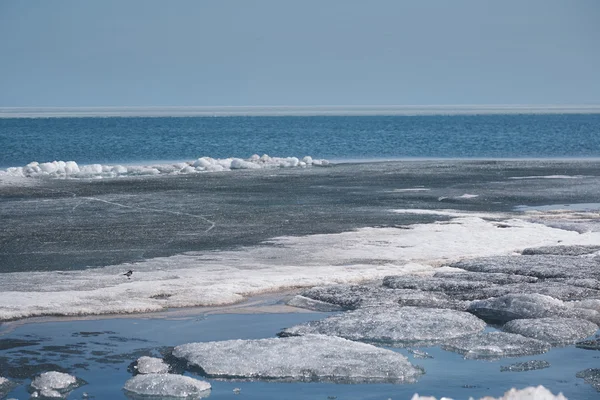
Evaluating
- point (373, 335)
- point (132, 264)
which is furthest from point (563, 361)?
point (132, 264)

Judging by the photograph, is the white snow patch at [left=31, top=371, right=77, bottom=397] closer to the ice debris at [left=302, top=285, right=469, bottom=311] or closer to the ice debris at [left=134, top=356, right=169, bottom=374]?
the ice debris at [left=134, top=356, right=169, bottom=374]

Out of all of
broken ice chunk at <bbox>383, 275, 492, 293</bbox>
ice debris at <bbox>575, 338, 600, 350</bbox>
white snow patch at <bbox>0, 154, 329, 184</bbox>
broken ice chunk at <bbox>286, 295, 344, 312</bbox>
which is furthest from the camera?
white snow patch at <bbox>0, 154, 329, 184</bbox>

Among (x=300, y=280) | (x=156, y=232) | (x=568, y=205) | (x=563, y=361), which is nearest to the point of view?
(x=563, y=361)

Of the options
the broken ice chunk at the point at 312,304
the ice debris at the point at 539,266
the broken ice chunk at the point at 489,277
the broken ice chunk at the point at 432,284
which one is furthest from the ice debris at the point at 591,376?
the ice debris at the point at 539,266

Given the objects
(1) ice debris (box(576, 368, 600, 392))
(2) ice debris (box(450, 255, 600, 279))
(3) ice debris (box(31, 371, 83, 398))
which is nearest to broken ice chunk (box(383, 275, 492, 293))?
(2) ice debris (box(450, 255, 600, 279))

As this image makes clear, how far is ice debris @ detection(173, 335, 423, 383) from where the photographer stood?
27.5ft

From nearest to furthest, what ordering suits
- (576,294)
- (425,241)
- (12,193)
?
(576,294)
(425,241)
(12,193)

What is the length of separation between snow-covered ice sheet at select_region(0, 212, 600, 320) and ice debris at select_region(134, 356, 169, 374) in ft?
7.15

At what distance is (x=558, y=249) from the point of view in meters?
14.5

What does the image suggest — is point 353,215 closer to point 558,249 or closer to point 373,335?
point 558,249

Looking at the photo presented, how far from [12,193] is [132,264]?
1207 centimetres

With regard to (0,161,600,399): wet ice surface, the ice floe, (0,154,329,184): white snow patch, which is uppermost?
the ice floe

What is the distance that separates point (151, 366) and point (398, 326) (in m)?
2.59

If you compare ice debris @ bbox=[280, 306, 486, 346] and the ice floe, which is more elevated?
the ice floe
